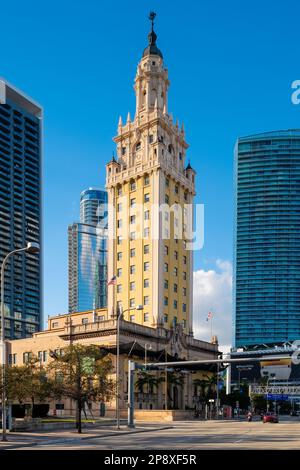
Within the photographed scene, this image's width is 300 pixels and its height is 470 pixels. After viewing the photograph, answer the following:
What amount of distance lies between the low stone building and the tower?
3589 mm

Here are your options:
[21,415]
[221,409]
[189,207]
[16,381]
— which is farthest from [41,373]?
[189,207]

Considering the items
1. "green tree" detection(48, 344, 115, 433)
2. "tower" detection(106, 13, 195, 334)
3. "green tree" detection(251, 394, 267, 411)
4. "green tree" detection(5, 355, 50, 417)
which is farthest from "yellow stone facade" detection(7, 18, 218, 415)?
"green tree" detection(251, 394, 267, 411)

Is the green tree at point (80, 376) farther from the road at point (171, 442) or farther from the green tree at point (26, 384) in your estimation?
the road at point (171, 442)

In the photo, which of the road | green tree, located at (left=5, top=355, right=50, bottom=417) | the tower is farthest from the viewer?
the tower

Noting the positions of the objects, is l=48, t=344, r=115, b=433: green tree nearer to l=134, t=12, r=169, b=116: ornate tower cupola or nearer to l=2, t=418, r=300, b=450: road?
l=2, t=418, r=300, b=450: road

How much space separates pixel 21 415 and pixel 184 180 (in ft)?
188

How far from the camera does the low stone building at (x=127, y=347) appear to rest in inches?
3155

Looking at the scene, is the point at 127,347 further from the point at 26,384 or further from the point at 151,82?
the point at 151,82

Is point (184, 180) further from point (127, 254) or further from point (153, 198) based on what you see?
point (127, 254)

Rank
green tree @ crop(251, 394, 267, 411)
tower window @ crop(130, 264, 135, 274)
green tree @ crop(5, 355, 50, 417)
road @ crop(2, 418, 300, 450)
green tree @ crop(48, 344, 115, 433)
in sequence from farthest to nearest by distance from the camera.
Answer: green tree @ crop(251, 394, 267, 411), tower window @ crop(130, 264, 135, 274), green tree @ crop(48, 344, 115, 433), green tree @ crop(5, 355, 50, 417), road @ crop(2, 418, 300, 450)

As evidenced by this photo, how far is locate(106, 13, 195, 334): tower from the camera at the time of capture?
312ft

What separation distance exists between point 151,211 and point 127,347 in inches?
1038

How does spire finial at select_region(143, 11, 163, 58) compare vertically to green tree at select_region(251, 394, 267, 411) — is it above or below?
above

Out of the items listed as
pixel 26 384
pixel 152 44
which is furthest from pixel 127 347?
pixel 152 44
